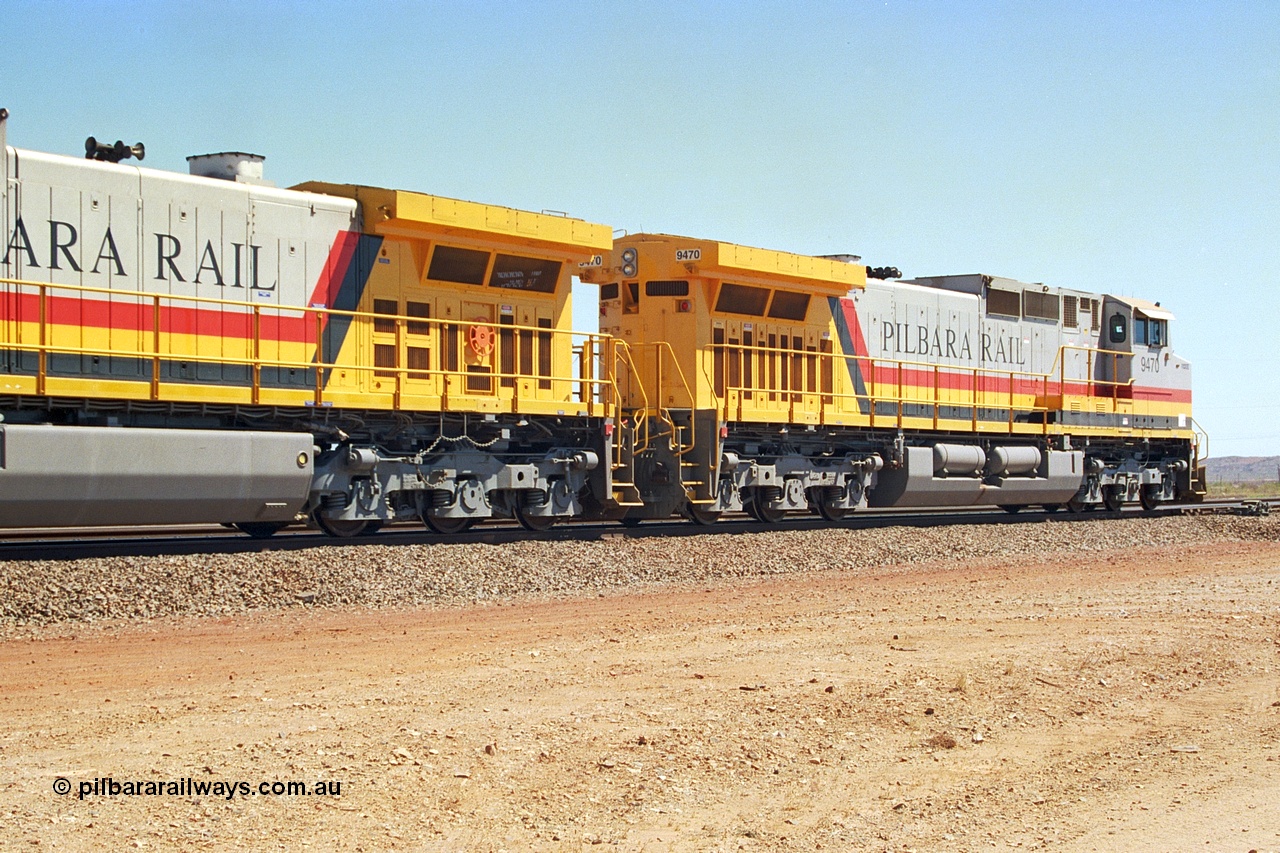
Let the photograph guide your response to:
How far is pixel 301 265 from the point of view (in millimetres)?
14766

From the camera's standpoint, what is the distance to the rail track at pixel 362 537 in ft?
44.5

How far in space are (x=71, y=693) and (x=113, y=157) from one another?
7.62 metres

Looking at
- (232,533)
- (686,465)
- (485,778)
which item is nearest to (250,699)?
(485,778)

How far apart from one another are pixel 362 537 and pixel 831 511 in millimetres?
8254

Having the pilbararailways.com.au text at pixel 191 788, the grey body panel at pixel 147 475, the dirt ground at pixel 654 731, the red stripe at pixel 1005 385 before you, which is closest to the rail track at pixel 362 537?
the grey body panel at pixel 147 475

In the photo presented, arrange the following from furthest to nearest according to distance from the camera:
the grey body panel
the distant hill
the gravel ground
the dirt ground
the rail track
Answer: the distant hill, the rail track, the grey body panel, the gravel ground, the dirt ground

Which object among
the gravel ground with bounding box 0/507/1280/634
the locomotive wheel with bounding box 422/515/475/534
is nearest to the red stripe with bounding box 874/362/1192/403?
the gravel ground with bounding box 0/507/1280/634

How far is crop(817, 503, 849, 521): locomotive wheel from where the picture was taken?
20.8m

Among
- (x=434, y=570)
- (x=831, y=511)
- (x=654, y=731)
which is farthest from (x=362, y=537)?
(x=654, y=731)

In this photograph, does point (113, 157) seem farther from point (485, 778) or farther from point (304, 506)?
point (485, 778)

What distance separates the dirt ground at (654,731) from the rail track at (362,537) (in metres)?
2.97

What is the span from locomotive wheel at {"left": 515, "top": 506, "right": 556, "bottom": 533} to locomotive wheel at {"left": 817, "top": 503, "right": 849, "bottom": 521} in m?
5.38

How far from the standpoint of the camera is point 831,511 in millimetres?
20844

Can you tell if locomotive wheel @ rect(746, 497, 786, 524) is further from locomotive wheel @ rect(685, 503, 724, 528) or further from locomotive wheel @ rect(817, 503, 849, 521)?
locomotive wheel @ rect(817, 503, 849, 521)
